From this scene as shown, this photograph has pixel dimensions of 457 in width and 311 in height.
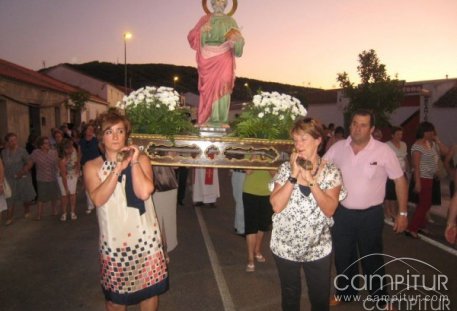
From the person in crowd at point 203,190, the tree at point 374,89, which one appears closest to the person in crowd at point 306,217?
the person in crowd at point 203,190

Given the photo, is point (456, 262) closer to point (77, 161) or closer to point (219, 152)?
point (219, 152)

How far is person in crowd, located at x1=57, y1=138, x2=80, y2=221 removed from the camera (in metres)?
8.67

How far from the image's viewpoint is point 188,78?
450ft

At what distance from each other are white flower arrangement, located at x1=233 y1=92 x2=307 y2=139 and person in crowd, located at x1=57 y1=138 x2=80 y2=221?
529 cm

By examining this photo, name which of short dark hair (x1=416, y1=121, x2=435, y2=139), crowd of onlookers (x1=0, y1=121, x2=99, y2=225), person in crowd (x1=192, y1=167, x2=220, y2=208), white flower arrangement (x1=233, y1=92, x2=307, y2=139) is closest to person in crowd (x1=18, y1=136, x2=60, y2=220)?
crowd of onlookers (x1=0, y1=121, x2=99, y2=225)

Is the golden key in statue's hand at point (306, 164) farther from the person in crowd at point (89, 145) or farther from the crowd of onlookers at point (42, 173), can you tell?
the person in crowd at point (89, 145)

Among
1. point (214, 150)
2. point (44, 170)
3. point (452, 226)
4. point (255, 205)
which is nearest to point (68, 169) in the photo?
point (44, 170)

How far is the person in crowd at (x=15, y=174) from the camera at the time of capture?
8070mm

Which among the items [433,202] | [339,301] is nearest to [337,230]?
[339,301]

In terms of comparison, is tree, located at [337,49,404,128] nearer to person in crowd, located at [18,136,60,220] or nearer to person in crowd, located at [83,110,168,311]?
person in crowd, located at [18,136,60,220]

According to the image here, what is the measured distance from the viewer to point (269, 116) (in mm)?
4691

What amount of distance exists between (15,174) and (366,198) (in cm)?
693

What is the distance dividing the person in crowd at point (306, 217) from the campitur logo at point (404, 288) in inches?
51.3

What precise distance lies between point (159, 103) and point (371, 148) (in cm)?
242
